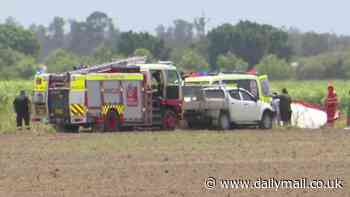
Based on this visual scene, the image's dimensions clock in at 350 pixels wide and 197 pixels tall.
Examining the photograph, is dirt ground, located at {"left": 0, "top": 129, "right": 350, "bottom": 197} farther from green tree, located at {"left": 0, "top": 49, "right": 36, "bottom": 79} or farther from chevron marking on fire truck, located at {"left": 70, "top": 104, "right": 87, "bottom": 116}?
green tree, located at {"left": 0, "top": 49, "right": 36, "bottom": 79}

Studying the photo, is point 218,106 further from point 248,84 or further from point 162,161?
point 162,161

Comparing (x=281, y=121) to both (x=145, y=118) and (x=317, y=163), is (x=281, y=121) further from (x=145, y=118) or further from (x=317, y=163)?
(x=317, y=163)

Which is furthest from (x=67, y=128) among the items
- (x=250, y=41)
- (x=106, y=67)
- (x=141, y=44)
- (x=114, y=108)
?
(x=250, y=41)

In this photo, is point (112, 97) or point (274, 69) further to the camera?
point (274, 69)

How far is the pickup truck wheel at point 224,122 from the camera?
119 ft

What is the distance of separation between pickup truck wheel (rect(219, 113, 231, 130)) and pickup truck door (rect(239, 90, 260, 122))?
0.80 m

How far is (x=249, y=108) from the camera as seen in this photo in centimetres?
3716

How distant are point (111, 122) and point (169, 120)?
7.17 ft

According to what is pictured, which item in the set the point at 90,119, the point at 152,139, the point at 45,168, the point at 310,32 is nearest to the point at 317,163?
the point at 45,168

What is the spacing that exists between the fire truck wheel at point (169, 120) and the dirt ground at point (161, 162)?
10.0ft

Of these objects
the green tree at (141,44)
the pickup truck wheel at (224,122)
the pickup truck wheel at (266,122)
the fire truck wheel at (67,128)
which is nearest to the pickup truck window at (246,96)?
the pickup truck wheel at (266,122)

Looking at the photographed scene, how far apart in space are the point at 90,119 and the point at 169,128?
3.04m

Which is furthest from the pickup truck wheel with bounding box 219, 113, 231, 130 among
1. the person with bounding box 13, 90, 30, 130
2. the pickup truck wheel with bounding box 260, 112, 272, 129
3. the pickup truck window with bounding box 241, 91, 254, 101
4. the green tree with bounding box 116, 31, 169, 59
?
the green tree with bounding box 116, 31, 169, 59

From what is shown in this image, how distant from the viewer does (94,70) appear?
34.9 meters
